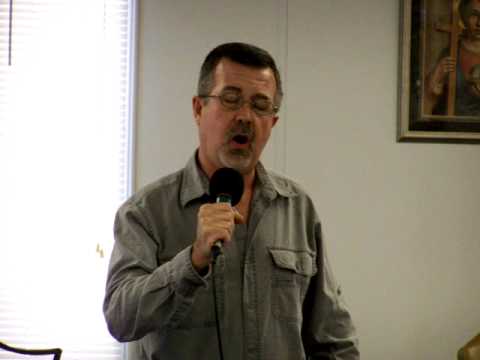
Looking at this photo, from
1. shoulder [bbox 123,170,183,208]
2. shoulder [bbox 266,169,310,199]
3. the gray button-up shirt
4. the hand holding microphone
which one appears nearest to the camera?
the hand holding microphone

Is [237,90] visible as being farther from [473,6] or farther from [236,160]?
[473,6]

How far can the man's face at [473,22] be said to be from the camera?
2.87 metres

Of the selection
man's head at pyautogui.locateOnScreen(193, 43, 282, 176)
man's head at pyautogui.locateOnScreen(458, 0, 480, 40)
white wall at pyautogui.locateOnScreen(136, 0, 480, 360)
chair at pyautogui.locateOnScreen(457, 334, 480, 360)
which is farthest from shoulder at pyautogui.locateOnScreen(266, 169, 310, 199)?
man's head at pyautogui.locateOnScreen(458, 0, 480, 40)

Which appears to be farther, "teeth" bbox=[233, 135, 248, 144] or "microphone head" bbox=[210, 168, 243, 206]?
"teeth" bbox=[233, 135, 248, 144]

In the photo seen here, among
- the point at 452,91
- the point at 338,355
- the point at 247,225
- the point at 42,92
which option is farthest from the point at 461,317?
the point at 42,92

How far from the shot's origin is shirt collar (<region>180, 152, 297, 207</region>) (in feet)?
4.61

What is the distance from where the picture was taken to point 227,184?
4.10ft

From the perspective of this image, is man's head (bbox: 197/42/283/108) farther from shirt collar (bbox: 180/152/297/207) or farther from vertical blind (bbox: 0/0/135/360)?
vertical blind (bbox: 0/0/135/360)

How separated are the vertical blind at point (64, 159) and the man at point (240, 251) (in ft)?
5.09

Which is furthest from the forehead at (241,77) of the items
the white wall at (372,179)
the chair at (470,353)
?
the chair at (470,353)

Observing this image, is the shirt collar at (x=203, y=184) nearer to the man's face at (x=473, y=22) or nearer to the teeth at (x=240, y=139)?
the teeth at (x=240, y=139)

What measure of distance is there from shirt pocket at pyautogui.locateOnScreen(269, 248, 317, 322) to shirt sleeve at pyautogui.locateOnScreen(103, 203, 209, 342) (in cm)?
27

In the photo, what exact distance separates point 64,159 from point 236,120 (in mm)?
1781

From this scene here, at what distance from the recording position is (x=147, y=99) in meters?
2.87
